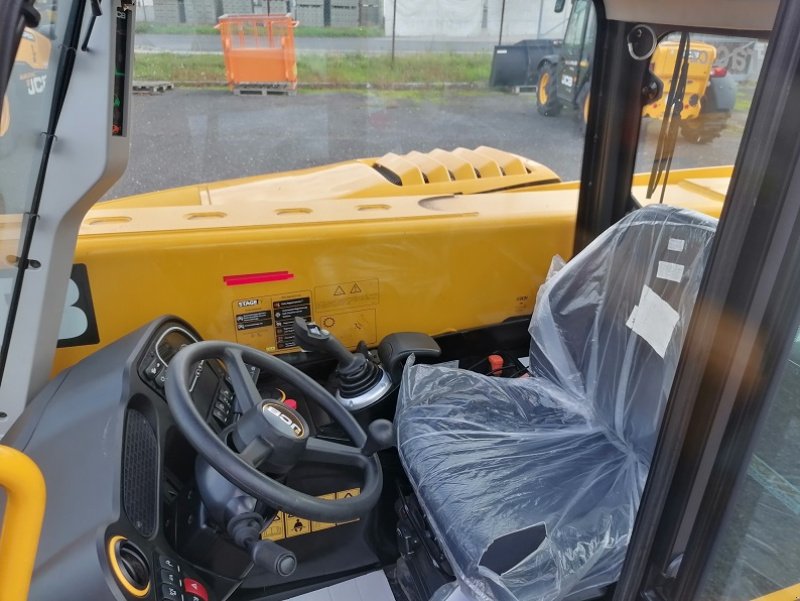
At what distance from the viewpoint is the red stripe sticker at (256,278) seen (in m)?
1.67

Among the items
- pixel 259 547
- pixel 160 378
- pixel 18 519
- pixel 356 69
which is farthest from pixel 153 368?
pixel 356 69

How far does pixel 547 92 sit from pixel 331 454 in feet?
11.9

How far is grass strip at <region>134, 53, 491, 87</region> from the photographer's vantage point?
313 cm

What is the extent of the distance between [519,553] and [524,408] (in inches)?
18.0

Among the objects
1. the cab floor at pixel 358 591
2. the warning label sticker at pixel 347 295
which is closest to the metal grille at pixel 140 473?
the cab floor at pixel 358 591

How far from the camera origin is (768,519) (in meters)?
0.93

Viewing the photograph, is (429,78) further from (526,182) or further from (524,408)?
(524,408)

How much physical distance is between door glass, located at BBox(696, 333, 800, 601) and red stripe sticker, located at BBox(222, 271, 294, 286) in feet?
3.87

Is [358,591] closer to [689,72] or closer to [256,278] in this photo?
[256,278]

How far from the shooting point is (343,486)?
62.9 inches

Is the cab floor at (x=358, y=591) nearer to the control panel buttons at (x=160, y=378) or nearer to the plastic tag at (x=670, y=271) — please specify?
the control panel buttons at (x=160, y=378)

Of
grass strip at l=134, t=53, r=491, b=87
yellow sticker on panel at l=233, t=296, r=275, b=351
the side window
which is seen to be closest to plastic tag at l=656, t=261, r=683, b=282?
the side window

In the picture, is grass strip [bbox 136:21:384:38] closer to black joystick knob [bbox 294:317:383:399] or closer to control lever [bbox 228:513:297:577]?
black joystick knob [bbox 294:317:383:399]

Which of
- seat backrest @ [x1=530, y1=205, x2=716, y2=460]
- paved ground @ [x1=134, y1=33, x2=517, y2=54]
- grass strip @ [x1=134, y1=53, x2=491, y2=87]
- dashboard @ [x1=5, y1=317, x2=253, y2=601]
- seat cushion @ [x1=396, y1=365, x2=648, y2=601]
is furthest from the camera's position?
grass strip @ [x1=134, y1=53, x2=491, y2=87]
